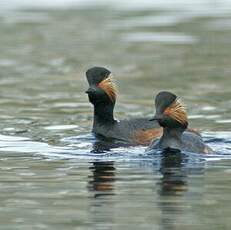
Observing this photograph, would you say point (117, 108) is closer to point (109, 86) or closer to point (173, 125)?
point (109, 86)

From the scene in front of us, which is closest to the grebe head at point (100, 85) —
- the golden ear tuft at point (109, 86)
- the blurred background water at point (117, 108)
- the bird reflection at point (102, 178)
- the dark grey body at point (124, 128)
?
the golden ear tuft at point (109, 86)

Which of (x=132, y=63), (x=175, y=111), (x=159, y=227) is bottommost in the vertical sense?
(x=159, y=227)

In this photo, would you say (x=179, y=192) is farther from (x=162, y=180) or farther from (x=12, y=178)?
(x=12, y=178)

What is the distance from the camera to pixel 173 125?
18094 mm

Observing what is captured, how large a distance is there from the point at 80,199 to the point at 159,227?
200 centimetres

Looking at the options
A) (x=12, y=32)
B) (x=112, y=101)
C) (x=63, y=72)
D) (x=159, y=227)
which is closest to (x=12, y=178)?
(x=159, y=227)

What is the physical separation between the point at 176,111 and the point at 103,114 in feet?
9.58

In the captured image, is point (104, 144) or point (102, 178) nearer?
point (102, 178)

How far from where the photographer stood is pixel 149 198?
1452 centimetres

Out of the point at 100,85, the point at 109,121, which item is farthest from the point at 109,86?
the point at 109,121

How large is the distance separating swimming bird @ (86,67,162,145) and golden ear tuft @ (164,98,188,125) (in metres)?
1.61

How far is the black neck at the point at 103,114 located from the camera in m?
20.8

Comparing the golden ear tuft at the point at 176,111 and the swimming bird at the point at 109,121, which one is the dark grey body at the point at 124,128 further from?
the golden ear tuft at the point at 176,111

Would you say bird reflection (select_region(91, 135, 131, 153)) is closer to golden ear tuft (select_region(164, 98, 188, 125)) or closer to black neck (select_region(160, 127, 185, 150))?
black neck (select_region(160, 127, 185, 150))
